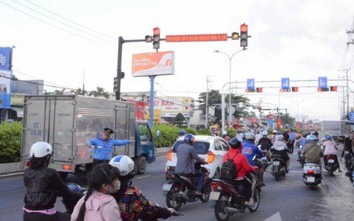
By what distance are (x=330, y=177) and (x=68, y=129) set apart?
9.68m

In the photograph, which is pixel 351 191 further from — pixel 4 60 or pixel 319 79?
pixel 4 60

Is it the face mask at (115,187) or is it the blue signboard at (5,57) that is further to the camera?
the blue signboard at (5,57)

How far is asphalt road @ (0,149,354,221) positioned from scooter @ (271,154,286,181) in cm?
25

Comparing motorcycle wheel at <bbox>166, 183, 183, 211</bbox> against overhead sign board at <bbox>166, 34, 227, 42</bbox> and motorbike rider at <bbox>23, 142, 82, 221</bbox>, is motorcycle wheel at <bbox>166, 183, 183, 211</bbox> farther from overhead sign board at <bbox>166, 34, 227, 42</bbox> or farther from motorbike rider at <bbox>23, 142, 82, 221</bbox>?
overhead sign board at <bbox>166, 34, 227, 42</bbox>

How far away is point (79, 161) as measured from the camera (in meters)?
11.2

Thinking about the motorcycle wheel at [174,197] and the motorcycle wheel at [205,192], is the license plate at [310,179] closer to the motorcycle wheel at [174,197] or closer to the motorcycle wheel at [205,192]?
the motorcycle wheel at [205,192]

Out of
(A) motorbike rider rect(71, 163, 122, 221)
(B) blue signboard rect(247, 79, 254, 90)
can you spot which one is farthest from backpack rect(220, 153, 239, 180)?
(B) blue signboard rect(247, 79, 254, 90)

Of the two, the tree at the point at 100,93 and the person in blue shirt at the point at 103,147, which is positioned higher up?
the tree at the point at 100,93

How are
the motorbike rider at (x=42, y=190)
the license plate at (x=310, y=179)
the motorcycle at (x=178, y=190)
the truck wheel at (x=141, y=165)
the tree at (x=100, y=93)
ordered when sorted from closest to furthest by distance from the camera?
the motorbike rider at (x=42, y=190), the motorcycle at (x=178, y=190), the license plate at (x=310, y=179), the truck wheel at (x=141, y=165), the tree at (x=100, y=93)

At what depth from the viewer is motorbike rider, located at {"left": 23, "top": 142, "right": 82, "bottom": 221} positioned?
146 inches

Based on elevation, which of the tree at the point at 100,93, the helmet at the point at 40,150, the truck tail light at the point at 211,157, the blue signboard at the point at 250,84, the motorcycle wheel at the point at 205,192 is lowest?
the motorcycle wheel at the point at 205,192

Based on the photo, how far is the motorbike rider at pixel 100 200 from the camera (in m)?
2.96

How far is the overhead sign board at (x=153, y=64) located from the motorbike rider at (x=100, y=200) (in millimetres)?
30779

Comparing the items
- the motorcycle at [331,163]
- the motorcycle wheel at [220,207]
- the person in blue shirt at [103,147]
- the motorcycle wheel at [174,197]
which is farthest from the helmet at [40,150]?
the motorcycle at [331,163]
